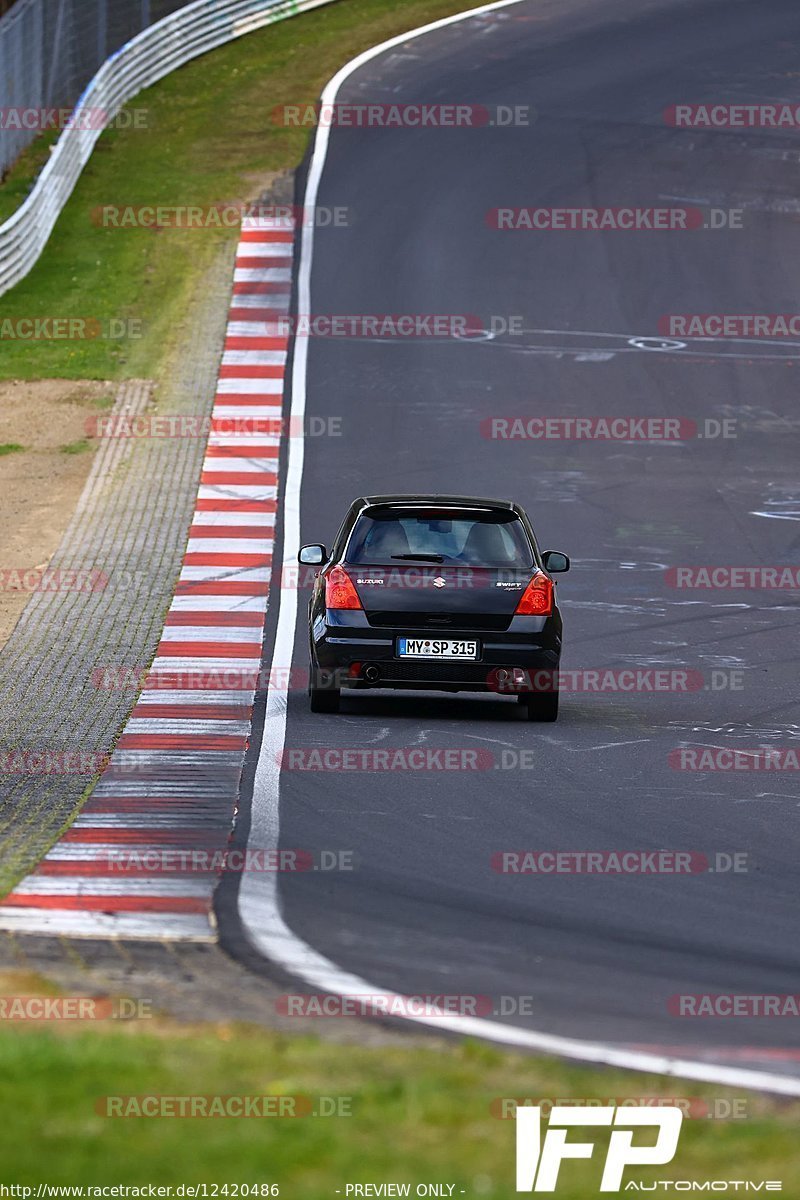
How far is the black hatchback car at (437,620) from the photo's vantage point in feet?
47.1

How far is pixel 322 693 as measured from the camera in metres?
14.6

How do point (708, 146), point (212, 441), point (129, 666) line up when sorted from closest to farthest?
point (129, 666)
point (212, 441)
point (708, 146)

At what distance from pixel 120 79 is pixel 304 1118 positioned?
37.3 m

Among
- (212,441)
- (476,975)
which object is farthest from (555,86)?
(476,975)

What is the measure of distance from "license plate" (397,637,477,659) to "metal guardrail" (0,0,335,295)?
63.4 feet

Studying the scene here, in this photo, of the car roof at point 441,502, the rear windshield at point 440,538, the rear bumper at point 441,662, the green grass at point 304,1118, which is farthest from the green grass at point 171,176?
the green grass at point 304,1118

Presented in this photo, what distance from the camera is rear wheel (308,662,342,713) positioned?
47.6ft

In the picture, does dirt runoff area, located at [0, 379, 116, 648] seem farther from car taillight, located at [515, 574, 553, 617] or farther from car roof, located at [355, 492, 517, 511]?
car taillight, located at [515, 574, 553, 617]

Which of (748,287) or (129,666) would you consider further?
(748,287)

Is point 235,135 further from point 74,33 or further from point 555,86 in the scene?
point 555,86

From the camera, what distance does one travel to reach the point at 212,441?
25.1m

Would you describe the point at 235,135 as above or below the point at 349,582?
above

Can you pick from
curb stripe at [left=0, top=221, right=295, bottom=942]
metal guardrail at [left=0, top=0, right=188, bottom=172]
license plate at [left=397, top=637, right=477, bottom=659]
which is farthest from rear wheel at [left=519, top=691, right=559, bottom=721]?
metal guardrail at [left=0, top=0, right=188, bottom=172]

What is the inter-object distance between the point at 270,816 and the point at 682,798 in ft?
8.50
